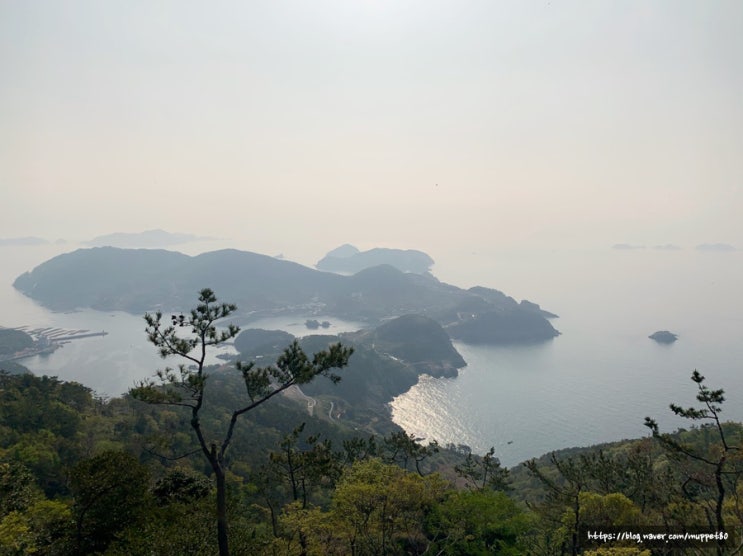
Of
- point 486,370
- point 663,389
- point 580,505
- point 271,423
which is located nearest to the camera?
point 580,505

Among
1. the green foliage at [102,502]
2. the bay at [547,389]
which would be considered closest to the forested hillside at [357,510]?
the green foliage at [102,502]

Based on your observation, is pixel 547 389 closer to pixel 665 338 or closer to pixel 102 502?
pixel 665 338

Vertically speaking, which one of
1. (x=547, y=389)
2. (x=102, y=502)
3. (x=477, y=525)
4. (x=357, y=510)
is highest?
(x=102, y=502)

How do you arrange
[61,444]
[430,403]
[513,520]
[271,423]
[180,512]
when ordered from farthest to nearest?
[430,403], [271,423], [61,444], [513,520], [180,512]

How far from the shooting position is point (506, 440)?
391 ft

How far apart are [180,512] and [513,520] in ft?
67.2

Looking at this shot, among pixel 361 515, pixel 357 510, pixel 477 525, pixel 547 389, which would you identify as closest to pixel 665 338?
pixel 547 389

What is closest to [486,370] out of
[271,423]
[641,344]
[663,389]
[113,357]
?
[663,389]

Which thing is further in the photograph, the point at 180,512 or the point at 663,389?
the point at 663,389

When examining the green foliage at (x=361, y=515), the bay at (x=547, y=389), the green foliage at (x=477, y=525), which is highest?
the green foliage at (x=361, y=515)

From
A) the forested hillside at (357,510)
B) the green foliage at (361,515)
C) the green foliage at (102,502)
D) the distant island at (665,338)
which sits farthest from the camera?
the distant island at (665,338)

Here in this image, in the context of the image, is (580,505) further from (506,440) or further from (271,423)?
(506,440)

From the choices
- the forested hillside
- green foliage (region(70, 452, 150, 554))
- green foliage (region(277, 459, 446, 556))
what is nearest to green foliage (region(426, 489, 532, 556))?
the forested hillside

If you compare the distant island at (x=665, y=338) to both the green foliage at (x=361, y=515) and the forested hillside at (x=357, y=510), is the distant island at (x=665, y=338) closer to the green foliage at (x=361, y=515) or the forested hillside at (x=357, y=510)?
the forested hillside at (x=357, y=510)
